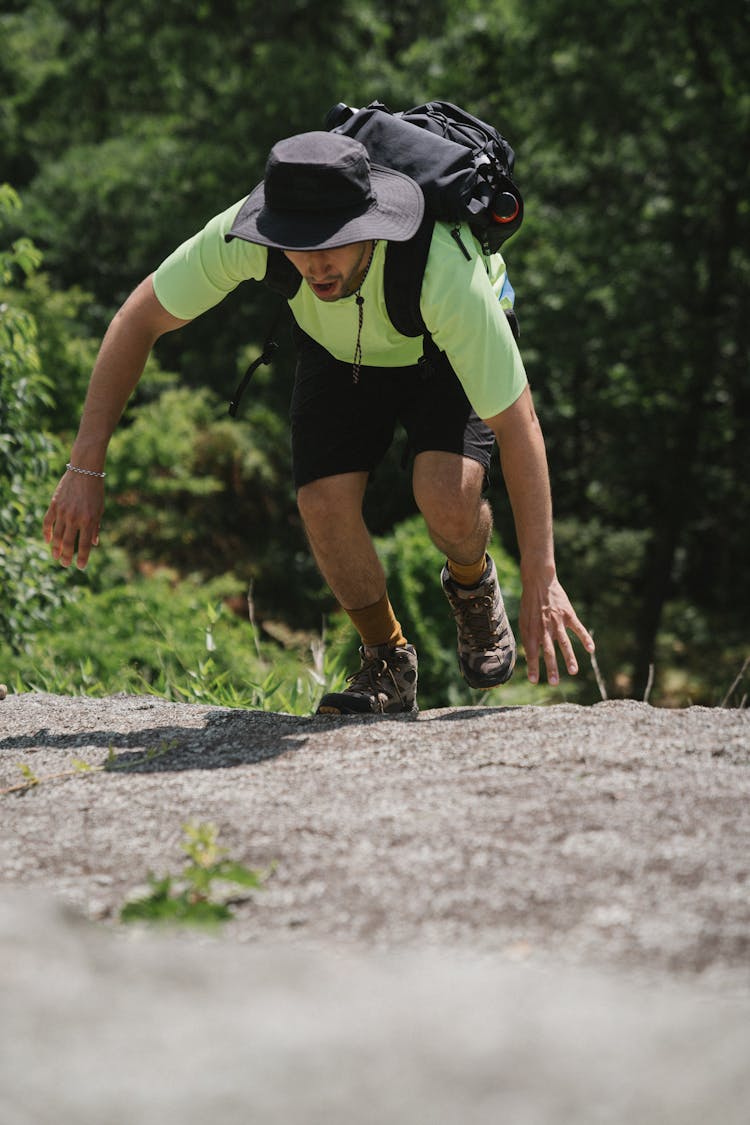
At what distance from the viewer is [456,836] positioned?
7.16 feet

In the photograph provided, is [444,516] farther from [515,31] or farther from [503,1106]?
[515,31]

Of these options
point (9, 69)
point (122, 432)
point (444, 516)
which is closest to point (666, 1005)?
point (444, 516)

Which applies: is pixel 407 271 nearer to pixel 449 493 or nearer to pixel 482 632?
pixel 449 493

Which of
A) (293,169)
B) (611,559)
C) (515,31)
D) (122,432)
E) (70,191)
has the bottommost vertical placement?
(611,559)

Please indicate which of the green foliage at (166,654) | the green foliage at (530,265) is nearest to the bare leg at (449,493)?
the green foliage at (166,654)

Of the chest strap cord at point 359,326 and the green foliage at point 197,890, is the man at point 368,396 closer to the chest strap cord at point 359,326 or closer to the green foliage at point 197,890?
the chest strap cord at point 359,326

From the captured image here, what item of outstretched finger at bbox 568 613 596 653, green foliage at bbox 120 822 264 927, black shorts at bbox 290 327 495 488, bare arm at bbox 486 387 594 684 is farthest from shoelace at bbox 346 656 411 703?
green foliage at bbox 120 822 264 927

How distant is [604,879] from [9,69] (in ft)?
54.7

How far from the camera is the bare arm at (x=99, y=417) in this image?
325 centimetres

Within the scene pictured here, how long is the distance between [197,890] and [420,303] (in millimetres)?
1655

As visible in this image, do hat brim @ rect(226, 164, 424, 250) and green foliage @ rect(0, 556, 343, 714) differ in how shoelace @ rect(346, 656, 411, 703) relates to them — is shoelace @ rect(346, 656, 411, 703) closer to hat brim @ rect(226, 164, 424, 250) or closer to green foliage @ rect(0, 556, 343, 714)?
green foliage @ rect(0, 556, 343, 714)

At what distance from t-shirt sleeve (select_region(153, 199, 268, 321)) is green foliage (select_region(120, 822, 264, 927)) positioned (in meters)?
1.58

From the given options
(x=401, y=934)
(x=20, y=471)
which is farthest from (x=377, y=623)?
(x=20, y=471)

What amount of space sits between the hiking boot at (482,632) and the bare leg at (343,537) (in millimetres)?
291
